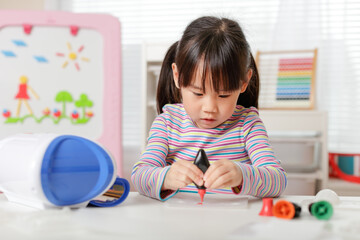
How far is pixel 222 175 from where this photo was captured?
0.64 metres

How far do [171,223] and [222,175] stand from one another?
170mm

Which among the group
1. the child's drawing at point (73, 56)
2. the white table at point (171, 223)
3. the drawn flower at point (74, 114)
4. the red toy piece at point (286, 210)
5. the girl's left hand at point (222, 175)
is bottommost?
the white table at point (171, 223)

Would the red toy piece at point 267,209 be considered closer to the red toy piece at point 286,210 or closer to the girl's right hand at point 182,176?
the red toy piece at point 286,210

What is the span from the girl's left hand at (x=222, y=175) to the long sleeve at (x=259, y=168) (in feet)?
0.08

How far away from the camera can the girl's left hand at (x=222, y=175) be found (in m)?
0.63

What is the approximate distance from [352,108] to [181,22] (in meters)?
1.27

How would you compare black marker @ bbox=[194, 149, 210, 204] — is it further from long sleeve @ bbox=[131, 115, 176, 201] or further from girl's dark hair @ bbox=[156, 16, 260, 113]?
girl's dark hair @ bbox=[156, 16, 260, 113]

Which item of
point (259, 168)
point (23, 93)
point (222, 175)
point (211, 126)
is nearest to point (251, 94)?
point (211, 126)

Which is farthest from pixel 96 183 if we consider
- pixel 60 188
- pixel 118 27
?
pixel 118 27

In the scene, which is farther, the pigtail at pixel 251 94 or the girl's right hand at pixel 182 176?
the pigtail at pixel 251 94

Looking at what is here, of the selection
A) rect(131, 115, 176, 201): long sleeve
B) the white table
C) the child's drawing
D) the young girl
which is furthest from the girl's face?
the child's drawing

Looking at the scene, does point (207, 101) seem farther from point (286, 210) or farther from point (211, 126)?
point (286, 210)

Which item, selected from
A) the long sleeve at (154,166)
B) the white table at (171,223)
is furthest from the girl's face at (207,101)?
the white table at (171,223)

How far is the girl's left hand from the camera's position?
63 centimetres
